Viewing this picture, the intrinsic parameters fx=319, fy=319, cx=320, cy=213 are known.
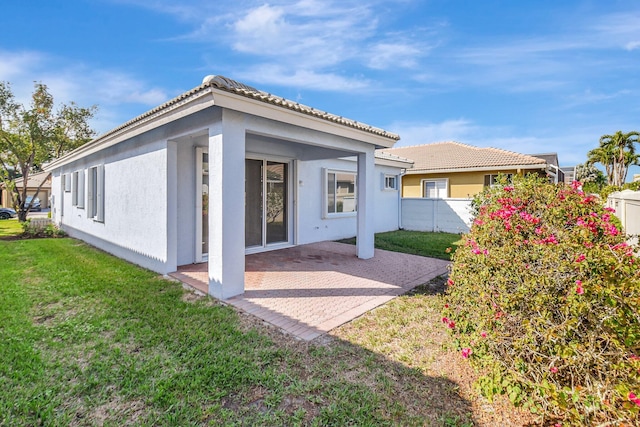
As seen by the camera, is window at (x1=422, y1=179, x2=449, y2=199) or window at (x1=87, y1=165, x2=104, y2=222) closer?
window at (x1=87, y1=165, x2=104, y2=222)

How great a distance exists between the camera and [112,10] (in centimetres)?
1025

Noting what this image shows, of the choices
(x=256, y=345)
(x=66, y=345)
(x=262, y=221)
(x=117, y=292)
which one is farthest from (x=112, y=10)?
(x=256, y=345)

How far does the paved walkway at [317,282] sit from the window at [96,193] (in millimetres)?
5295

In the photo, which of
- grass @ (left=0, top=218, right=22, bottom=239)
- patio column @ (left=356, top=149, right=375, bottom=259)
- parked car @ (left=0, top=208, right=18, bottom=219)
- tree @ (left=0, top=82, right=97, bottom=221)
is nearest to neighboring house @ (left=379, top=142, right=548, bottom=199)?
patio column @ (left=356, top=149, right=375, bottom=259)

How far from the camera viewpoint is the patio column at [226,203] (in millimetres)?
6324

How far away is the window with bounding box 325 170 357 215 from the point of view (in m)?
14.0

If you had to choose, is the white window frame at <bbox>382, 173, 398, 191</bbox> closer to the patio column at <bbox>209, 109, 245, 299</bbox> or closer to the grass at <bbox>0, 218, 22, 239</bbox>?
the patio column at <bbox>209, 109, 245, 299</bbox>

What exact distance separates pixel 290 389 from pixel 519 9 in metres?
12.0

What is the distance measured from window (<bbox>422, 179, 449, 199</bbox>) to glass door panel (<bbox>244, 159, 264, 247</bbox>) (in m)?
16.8

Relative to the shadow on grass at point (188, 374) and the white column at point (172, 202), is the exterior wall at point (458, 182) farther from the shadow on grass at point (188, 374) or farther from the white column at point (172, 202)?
the shadow on grass at point (188, 374)

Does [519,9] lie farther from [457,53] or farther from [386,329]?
[386,329]

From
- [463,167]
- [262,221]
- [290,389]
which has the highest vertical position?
[463,167]

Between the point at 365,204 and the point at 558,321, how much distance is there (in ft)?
24.9

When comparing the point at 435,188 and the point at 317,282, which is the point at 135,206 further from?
the point at 435,188
